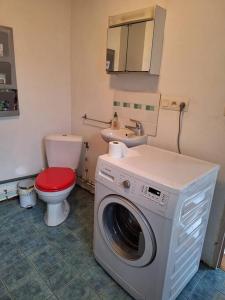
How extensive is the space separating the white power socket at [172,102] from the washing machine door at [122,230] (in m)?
0.85

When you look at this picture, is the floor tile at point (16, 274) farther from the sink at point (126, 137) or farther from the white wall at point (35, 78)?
the sink at point (126, 137)

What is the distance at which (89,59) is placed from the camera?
2266mm

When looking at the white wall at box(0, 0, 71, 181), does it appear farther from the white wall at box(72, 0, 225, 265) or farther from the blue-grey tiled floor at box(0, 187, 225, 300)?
the blue-grey tiled floor at box(0, 187, 225, 300)

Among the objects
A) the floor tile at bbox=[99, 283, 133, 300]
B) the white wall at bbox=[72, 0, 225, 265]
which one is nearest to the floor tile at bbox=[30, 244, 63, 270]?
the floor tile at bbox=[99, 283, 133, 300]

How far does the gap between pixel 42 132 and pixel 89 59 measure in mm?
965

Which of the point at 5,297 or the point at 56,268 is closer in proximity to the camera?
the point at 5,297

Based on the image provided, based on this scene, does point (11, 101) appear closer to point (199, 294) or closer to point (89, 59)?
point (89, 59)

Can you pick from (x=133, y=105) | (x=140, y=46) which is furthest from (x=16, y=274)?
(x=140, y=46)

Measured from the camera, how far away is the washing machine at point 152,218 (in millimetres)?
1064

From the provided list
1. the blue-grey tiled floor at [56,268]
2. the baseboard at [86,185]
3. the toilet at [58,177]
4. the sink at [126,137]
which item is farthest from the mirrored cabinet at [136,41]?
the blue-grey tiled floor at [56,268]

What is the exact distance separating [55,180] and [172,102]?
3.92ft

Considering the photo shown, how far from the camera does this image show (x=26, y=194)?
2.19 metres

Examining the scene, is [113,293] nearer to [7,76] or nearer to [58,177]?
[58,177]

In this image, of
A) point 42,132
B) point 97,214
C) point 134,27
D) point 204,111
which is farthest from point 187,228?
point 42,132
